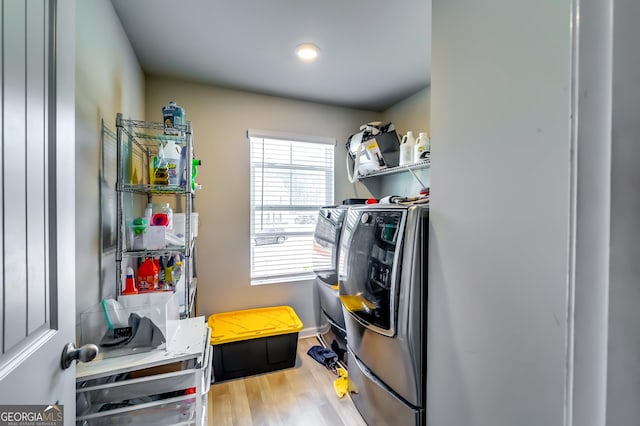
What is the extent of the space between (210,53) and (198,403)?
6.72 feet

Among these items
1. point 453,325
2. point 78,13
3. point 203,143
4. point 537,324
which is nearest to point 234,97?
point 203,143

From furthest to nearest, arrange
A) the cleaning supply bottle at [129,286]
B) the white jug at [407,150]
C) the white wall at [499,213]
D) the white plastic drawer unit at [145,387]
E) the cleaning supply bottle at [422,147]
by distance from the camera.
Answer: the white jug at [407,150] → the cleaning supply bottle at [422,147] → the cleaning supply bottle at [129,286] → the white plastic drawer unit at [145,387] → the white wall at [499,213]

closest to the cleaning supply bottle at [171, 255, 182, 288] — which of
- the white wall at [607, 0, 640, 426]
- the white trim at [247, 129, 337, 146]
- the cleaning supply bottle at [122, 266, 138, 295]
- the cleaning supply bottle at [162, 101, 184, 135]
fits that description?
the cleaning supply bottle at [122, 266, 138, 295]

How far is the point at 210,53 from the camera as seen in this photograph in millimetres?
1810

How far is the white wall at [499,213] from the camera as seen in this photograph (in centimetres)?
69

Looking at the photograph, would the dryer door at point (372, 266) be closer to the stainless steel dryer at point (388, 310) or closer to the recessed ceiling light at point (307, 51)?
the stainless steel dryer at point (388, 310)

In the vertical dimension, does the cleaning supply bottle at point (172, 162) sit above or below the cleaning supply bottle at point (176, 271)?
above

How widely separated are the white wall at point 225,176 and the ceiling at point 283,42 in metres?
0.14

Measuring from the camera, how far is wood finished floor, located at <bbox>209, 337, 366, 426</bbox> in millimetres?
1605

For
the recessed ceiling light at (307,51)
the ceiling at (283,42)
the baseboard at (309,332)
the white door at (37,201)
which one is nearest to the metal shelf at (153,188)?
the white door at (37,201)

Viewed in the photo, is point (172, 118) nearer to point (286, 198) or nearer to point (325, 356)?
point (286, 198)

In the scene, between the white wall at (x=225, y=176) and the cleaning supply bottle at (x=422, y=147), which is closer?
the cleaning supply bottle at (x=422, y=147)

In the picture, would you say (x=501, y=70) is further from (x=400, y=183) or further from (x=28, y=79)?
(x=400, y=183)

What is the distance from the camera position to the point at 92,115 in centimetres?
116
